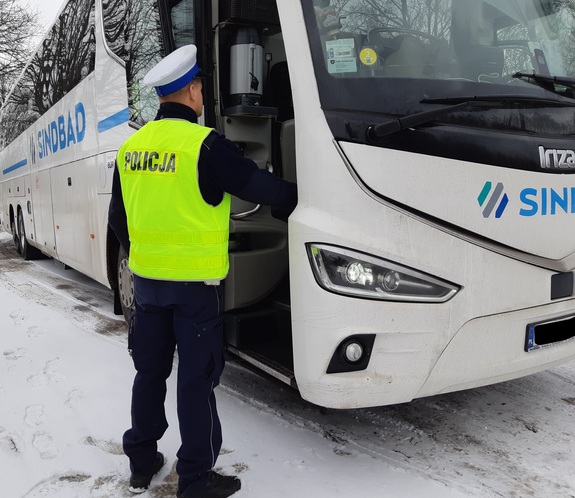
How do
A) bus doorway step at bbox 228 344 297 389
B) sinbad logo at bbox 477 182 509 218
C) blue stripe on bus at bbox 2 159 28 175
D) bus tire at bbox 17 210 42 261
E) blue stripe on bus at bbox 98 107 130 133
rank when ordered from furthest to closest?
bus tire at bbox 17 210 42 261, blue stripe on bus at bbox 2 159 28 175, blue stripe on bus at bbox 98 107 130 133, bus doorway step at bbox 228 344 297 389, sinbad logo at bbox 477 182 509 218

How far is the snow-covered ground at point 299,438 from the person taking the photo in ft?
9.02

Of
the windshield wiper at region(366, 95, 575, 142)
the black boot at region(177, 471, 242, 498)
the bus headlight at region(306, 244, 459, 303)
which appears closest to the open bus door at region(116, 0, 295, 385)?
the black boot at region(177, 471, 242, 498)

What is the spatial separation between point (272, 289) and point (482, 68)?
1.79 meters

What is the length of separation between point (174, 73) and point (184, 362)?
1.27m

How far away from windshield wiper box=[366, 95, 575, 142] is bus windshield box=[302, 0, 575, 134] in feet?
0.04

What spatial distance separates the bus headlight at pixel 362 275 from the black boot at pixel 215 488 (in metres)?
1.00

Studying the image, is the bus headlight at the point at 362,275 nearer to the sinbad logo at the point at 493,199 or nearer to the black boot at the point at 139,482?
the sinbad logo at the point at 493,199

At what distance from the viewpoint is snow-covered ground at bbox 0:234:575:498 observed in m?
2.75

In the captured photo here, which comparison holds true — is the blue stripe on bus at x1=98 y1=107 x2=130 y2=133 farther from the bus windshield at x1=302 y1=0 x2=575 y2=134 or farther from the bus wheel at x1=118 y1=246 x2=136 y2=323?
the bus windshield at x1=302 y1=0 x2=575 y2=134

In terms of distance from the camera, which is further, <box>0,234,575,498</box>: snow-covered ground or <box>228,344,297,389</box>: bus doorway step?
<box>228,344,297,389</box>: bus doorway step

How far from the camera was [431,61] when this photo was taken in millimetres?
2846

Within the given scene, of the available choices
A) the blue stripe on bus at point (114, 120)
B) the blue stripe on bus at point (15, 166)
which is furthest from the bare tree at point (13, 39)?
the blue stripe on bus at point (114, 120)

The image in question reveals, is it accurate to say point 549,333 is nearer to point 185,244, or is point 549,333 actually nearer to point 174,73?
point 185,244

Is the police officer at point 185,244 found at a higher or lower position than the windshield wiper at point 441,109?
lower
